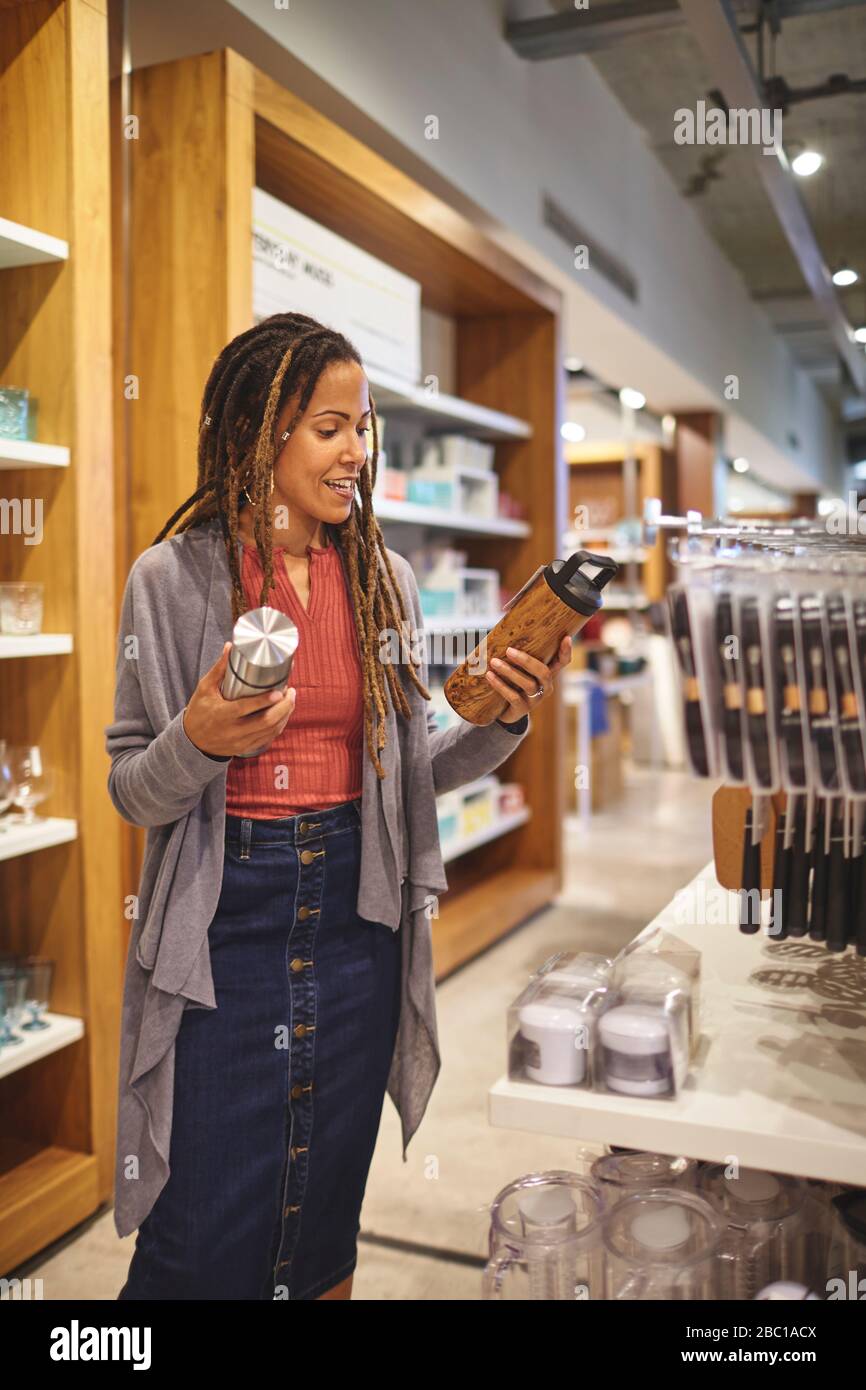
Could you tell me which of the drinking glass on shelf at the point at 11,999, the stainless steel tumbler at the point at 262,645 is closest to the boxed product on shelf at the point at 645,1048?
the stainless steel tumbler at the point at 262,645

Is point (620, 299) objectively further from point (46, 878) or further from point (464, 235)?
point (46, 878)

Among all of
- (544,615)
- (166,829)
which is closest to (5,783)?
(166,829)

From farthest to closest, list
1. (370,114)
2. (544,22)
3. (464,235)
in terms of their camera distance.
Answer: (544,22) → (464,235) → (370,114)

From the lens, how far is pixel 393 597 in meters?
1.50

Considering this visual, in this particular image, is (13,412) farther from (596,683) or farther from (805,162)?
(596,683)

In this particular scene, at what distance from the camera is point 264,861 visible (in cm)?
134

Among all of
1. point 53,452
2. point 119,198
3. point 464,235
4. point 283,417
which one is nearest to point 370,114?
point 464,235

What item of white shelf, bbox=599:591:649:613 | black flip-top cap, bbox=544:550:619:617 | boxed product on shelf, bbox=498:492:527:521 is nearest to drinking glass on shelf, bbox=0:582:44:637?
black flip-top cap, bbox=544:550:619:617

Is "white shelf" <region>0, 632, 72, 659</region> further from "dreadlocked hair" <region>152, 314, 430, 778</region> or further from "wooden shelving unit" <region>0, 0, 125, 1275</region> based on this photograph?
"dreadlocked hair" <region>152, 314, 430, 778</region>

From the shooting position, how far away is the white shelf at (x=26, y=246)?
79.4 inches

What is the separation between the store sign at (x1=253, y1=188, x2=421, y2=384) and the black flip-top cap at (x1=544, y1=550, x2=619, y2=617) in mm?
1609

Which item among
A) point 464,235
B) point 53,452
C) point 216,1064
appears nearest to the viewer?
point 216,1064

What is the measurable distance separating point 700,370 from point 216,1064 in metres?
7.00

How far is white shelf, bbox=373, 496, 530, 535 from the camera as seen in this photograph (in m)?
3.41
